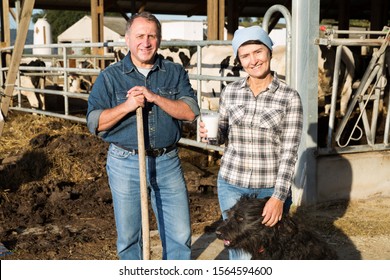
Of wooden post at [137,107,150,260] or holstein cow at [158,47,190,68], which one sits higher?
holstein cow at [158,47,190,68]

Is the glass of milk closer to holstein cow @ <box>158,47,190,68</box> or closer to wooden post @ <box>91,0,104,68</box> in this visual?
holstein cow @ <box>158,47,190,68</box>

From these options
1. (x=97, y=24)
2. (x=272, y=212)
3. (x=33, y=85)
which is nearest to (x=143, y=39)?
(x=272, y=212)

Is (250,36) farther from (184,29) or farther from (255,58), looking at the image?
(184,29)

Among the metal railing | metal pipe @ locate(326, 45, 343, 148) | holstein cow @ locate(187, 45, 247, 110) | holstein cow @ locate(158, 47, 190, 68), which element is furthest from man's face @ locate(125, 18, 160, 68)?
holstein cow @ locate(158, 47, 190, 68)

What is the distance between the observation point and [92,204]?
6359 mm

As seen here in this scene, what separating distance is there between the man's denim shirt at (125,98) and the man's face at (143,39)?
106 millimetres

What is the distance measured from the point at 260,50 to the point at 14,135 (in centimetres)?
735

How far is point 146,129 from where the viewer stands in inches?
132

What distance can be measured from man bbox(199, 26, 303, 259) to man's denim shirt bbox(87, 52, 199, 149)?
0.76 feet

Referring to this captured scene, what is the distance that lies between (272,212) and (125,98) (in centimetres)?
97

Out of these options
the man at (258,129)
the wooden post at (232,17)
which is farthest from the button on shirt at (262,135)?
the wooden post at (232,17)

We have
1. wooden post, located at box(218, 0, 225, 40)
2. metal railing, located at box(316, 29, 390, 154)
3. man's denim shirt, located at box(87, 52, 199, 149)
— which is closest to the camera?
man's denim shirt, located at box(87, 52, 199, 149)

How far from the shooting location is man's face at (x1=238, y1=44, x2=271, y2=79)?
3068mm

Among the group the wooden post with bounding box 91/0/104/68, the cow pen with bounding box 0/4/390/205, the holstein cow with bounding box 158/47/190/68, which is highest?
the wooden post with bounding box 91/0/104/68
